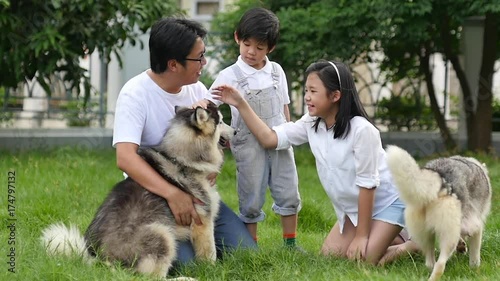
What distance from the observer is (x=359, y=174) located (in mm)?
4891

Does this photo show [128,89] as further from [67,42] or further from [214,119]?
[67,42]

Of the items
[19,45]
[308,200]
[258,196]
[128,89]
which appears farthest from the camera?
[19,45]

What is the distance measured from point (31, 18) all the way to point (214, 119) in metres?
4.87

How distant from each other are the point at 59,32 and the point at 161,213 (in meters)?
4.82

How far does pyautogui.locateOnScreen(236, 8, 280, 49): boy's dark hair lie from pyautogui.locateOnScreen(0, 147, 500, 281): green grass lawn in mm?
1384

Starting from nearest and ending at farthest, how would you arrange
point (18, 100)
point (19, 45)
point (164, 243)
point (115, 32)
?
1. point (164, 243)
2. point (19, 45)
3. point (115, 32)
4. point (18, 100)

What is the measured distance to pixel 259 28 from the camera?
5223 mm

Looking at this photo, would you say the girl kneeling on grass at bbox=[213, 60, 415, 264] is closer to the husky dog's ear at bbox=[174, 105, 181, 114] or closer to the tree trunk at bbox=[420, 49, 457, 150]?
the husky dog's ear at bbox=[174, 105, 181, 114]

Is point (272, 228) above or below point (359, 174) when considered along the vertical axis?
below

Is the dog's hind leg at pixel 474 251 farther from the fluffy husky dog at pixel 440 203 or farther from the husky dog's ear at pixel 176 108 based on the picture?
the husky dog's ear at pixel 176 108

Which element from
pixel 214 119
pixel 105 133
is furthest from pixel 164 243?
pixel 105 133

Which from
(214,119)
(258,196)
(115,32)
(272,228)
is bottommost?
(272,228)

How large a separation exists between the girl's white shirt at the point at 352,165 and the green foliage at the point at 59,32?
163 inches

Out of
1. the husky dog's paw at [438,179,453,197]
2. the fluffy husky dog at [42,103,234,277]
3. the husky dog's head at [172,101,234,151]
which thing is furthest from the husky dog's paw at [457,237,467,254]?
the husky dog's head at [172,101,234,151]
